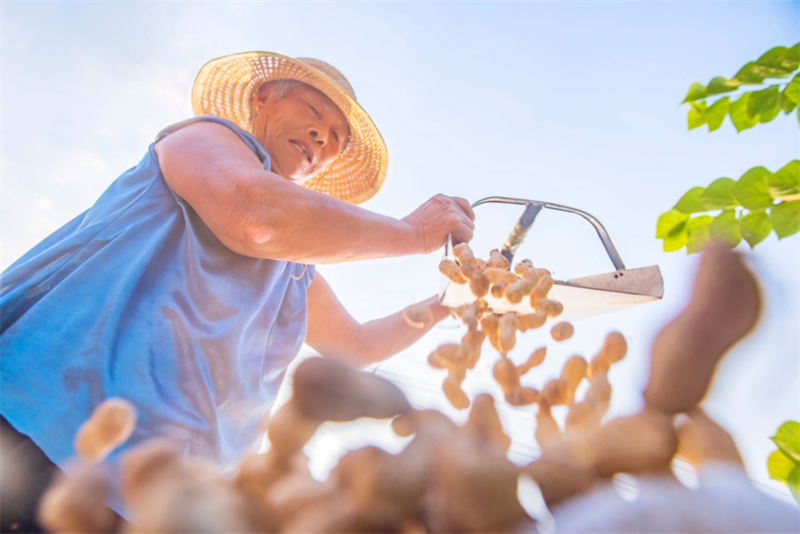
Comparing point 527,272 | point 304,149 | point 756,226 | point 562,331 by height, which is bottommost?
point 562,331

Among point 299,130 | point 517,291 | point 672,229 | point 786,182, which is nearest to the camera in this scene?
point 517,291

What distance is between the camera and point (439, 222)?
1302 millimetres

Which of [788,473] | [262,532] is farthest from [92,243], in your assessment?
[788,473]

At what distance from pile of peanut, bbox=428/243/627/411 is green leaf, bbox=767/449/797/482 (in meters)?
0.58

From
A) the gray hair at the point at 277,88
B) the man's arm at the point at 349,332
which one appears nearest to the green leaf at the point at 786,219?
the man's arm at the point at 349,332

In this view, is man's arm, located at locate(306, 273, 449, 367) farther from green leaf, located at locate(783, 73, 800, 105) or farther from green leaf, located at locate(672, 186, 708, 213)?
green leaf, located at locate(783, 73, 800, 105)

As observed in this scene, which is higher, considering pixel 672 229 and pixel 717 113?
pixel 717 113

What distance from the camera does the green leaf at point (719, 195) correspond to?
3.48ft

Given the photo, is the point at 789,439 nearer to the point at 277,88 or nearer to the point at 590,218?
the point at 590,218

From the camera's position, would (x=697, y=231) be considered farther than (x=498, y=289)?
Yes

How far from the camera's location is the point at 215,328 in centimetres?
111

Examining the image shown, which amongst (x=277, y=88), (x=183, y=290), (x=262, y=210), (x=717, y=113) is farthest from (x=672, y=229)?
(x=277, y=88)

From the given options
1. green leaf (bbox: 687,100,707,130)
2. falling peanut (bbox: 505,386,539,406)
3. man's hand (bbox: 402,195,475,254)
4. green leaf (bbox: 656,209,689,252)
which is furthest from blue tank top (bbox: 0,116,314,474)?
green leaf (bbox: 687,100,707,130)

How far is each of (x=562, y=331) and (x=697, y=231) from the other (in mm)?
753
